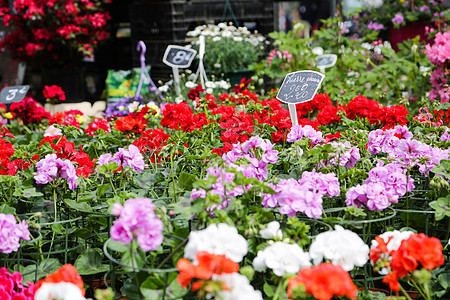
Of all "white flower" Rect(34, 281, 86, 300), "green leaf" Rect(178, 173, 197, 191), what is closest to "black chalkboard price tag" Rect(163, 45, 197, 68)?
"green leaf" Rect(178, 173, 197, 191)

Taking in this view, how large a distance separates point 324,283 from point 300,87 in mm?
1237

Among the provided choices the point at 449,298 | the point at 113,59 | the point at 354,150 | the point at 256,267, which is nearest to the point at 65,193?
the point at 256,267

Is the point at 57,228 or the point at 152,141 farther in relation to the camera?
the point at 152,141

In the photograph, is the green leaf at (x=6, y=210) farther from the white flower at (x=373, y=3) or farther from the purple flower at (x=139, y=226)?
the white flower at (x=373, y=3)

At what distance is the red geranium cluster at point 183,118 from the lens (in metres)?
2.30

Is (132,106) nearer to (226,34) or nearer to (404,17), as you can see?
(226,34)

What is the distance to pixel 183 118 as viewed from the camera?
90.7 inches

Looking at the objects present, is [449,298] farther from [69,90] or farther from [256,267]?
[69,90]

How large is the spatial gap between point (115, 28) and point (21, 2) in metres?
2.09

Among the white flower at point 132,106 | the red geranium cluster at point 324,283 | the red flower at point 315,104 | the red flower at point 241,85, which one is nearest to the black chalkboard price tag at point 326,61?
the red flower at point 241,85

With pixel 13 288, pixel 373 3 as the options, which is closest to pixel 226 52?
pixel 373 3

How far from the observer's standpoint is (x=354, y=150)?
1.78 m

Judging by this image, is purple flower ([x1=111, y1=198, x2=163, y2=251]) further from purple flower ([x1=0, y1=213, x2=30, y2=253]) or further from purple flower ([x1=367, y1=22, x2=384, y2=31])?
purple flower ([x1=367, y1=22, x2=384, y2=31])

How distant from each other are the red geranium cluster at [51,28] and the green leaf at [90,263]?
4179 millimetres
